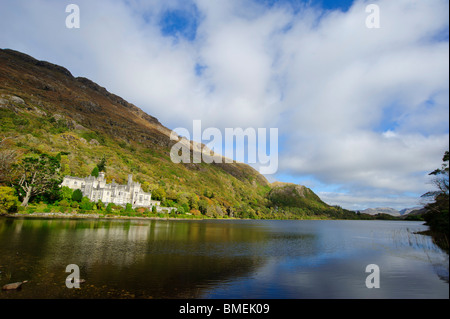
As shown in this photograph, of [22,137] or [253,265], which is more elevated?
[22,137]

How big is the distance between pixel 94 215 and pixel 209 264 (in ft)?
235

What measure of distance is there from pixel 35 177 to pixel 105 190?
30345 millimetres

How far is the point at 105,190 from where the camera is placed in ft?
345

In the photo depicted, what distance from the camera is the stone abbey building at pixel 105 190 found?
10275 centimetres

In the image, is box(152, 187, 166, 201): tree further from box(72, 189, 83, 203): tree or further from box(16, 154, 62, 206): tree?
box(16, 154, 62, 206): tree

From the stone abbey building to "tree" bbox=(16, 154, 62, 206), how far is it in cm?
1781

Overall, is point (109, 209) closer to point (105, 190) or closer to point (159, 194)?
point (105, 190)

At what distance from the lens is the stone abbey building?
102750 mm

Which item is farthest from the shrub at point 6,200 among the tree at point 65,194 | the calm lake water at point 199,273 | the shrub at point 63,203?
the calm lake water at point 199,273

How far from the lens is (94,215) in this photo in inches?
3236

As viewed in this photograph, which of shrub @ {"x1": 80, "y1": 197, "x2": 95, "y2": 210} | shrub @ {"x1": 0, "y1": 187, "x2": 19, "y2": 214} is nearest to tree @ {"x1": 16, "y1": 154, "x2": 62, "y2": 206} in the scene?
shrub @ {"x1": 0, "y1": 187, "x2": 19, "y2": 214}
